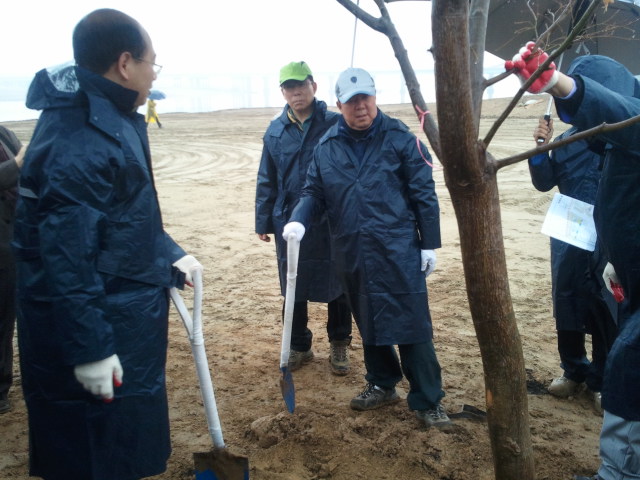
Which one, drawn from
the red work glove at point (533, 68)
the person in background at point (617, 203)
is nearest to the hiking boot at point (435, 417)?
the person in background at point (617, 203)

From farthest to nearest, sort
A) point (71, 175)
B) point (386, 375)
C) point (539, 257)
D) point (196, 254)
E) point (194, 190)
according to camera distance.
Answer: point (194, 190), point (196, 254), point (539, 257), point (386, 375), point (71, 175)

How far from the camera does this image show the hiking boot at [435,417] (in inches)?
114

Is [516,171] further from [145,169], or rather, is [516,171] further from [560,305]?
[145,169]

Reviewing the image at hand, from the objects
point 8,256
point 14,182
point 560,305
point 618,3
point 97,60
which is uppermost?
point 618,3

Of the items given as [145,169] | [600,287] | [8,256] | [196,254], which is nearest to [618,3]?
[600,287]

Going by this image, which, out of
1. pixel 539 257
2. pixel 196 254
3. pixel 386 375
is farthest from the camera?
pixel 196 254

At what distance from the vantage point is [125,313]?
6.19ft

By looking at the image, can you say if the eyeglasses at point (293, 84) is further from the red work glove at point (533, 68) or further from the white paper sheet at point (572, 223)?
the red work glove at point (533, 68)

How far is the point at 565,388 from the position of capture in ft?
10.7

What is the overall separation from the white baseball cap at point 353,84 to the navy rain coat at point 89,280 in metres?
1.18

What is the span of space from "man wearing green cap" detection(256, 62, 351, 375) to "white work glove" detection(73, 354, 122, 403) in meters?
1.73

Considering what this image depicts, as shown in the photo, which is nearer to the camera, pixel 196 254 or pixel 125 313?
pixel 125 313

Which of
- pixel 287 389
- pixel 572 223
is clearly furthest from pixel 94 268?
pixel 572 223

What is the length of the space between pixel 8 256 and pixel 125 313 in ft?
5.37
